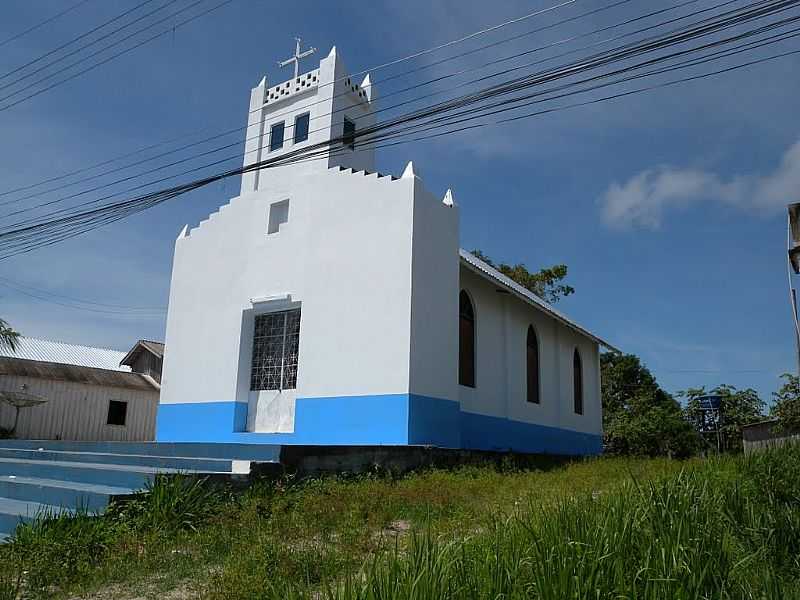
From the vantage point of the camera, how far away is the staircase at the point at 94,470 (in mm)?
6965

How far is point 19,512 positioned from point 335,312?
5977mm

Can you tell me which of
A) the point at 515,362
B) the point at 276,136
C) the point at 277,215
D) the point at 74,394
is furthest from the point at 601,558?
the point at 74,394

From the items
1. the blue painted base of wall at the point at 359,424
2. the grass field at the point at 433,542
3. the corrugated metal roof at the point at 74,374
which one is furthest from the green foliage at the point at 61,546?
the corrugated metal roof at the point at 74,374

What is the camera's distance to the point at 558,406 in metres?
18.2

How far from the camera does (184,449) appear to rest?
32.9ft

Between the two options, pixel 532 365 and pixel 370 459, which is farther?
pixel 532 365

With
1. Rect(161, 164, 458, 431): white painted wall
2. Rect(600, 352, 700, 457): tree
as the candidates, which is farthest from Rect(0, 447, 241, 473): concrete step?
Rect(600, 352, 700, 457): tree

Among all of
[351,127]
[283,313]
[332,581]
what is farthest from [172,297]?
[332,581]

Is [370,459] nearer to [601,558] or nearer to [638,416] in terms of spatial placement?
[601,558]

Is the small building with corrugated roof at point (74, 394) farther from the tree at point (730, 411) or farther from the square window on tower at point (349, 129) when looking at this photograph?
the tree at point (730, 411)

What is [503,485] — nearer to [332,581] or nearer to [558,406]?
[332,581]

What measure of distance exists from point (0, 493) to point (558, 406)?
44.1 ft

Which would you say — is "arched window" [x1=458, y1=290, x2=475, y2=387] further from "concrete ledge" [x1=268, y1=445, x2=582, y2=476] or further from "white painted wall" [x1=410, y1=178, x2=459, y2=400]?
"concrete ledge" [x1=268, y1=445, x2=582, y2=476]

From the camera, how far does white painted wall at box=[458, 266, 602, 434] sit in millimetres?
14172
